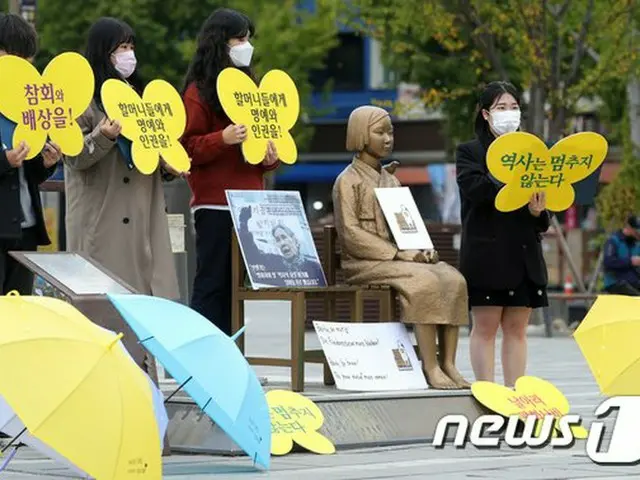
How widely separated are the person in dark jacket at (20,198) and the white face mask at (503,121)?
2.63 meters

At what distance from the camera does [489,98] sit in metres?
10.8

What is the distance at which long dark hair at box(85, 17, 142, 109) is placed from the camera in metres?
9.80

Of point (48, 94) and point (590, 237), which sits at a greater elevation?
point (48, 94)

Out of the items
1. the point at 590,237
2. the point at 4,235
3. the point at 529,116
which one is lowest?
the point at 590,237

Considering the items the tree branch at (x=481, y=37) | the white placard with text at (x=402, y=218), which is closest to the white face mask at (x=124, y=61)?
the white placard with text at (x=402, y=218)

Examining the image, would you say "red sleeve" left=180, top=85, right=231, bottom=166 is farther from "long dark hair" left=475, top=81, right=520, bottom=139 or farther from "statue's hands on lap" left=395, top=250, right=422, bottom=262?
"long dark hair" left=475, top=81, right=520, bottom=139

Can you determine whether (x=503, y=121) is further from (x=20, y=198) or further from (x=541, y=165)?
(x=20, y=198)

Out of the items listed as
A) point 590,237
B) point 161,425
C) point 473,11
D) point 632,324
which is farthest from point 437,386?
point 590,237

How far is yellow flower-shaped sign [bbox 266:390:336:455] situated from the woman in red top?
118 centimetres

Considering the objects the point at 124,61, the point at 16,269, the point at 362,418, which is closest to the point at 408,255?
the point at 362,418

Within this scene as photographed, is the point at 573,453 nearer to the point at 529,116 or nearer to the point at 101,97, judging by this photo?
the point at 101,97

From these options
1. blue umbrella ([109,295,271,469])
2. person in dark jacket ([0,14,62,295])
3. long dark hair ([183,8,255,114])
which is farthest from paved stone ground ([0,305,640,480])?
long dark hair ([183,8,255,114])

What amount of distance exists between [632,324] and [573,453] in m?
0.83

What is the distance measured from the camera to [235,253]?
10.3m
